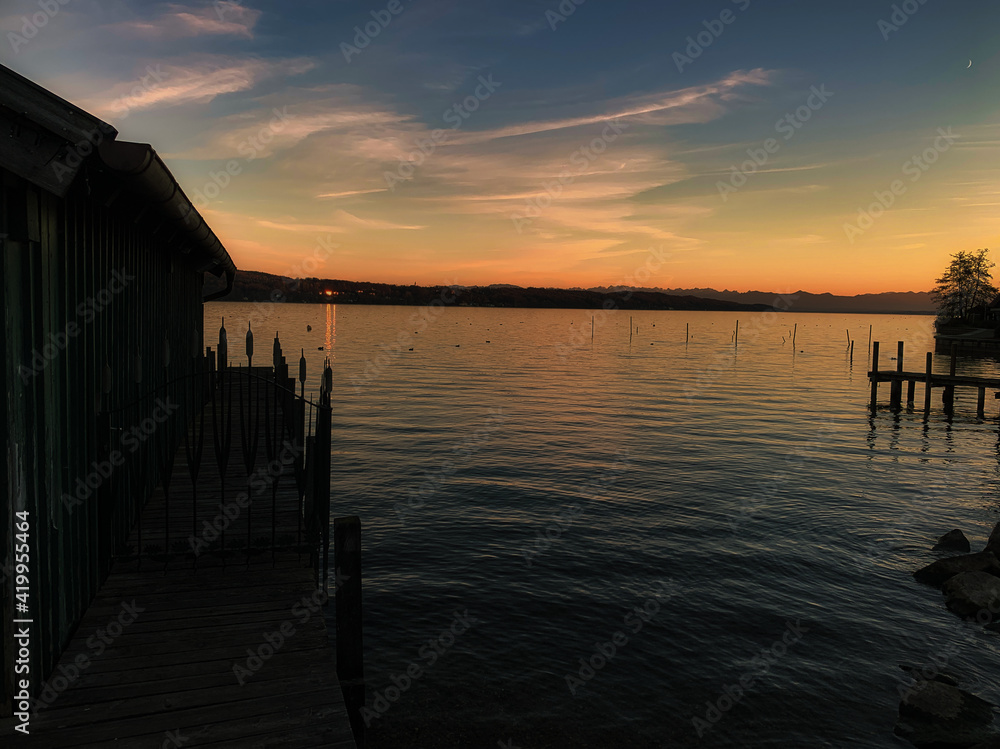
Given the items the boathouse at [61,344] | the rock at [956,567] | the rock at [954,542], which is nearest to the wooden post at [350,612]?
the boathouse at [61,344]

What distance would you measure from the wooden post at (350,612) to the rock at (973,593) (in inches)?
422

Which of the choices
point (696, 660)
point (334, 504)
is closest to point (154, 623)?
point (696, 660)

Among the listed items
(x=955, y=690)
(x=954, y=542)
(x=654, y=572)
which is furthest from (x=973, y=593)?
(x=654, y=572)

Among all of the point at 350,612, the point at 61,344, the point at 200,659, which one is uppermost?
the point at 61,344

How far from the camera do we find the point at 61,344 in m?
5.79

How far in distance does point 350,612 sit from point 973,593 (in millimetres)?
11277

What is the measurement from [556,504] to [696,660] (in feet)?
27.1

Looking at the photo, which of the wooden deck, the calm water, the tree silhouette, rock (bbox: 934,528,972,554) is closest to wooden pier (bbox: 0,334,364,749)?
the wooden deck

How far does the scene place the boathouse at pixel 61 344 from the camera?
4.73m

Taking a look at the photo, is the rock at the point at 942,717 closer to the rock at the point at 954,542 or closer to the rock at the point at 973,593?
the rock at the point at 973,593

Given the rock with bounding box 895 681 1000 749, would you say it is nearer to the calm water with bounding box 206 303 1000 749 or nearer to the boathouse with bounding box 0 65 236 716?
the calm water with bounding box 206 303 1000 749

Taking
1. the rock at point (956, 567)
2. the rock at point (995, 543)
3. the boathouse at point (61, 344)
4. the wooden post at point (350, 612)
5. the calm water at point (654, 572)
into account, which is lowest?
the calm water at point (654, 572)

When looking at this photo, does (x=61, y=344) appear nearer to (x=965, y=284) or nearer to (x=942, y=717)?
(x=942, y=717)

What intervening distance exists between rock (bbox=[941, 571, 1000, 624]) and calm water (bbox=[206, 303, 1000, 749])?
308 millimetres
